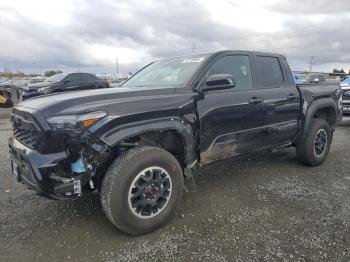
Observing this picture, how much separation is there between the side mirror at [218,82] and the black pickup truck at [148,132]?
11 mm

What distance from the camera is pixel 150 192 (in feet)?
10.6

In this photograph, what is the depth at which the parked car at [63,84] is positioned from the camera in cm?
1430

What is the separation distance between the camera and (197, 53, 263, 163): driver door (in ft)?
12.3

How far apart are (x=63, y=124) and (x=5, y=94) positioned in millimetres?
11024

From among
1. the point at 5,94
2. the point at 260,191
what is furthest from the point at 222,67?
the point at 5,94

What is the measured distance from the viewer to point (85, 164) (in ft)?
9.64

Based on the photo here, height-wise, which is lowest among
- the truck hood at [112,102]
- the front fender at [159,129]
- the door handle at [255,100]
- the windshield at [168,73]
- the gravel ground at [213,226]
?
the gravel ground at [213,226]

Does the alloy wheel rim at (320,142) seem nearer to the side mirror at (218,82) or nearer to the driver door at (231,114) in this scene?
the driver door at (231,114)

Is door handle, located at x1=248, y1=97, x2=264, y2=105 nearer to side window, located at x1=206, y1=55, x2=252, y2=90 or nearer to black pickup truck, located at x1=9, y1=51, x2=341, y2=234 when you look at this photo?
black pickup truck, located at x1=9, y1=51, x2=341, y2=234

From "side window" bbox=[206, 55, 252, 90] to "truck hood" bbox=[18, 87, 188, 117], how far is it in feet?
2.57

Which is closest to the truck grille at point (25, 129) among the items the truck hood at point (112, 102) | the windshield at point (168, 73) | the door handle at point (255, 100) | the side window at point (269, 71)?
the truck hood at point (112, 102)

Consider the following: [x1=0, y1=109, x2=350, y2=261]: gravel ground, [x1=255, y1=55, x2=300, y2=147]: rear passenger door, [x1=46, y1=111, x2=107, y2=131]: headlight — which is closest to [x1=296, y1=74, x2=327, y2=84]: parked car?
[x1=255, y1=55, x2=300, y2=147]: rear passenger door

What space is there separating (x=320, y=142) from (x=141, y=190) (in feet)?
11.8

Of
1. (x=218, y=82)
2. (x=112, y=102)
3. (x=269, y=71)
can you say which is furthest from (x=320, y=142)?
(x=112, y=102)
